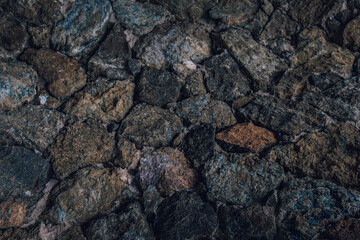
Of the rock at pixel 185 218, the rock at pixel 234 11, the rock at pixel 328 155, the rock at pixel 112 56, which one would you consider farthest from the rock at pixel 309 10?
the rock at pixel 185 218

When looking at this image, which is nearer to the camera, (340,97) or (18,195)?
(18,195)

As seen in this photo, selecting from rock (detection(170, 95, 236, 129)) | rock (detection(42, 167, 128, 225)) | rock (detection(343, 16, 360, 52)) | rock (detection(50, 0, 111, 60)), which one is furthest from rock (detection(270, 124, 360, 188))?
rock (detection(50, 0, 111, 60))

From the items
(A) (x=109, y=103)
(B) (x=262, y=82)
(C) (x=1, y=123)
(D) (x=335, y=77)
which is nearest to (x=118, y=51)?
(A) (x=109, y=103)

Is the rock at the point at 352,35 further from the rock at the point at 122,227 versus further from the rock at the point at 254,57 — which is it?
the rock at the point at 122,227

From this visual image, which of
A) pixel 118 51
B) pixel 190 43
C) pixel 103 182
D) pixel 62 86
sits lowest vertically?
pixel 103 182

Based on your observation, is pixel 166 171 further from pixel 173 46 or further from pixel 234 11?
pixel 234 11

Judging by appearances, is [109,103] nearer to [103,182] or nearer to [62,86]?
[62,86]

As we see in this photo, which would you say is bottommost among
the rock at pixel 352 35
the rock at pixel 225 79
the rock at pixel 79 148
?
the rock at pixel 79 148
